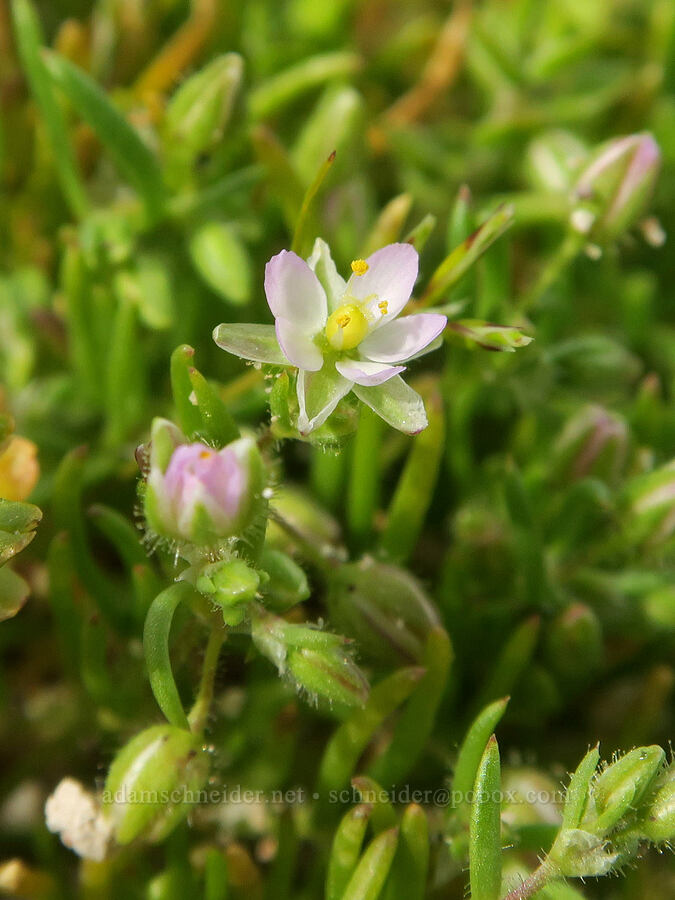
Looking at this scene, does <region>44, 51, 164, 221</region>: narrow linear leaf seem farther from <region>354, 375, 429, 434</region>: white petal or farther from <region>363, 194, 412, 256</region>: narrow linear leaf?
<region>354, 375, 429, 434</region>: white petal

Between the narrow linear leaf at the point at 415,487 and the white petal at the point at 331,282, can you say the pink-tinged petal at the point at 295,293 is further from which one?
the narrow linear leaf at the point at 415,487

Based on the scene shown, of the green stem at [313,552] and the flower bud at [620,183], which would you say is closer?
the green stem at [313,552]

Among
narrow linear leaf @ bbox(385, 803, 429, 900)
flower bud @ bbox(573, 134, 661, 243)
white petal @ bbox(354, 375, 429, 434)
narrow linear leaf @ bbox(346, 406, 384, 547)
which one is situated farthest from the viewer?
flower bud @ bbox(573, 134, 661, 243)

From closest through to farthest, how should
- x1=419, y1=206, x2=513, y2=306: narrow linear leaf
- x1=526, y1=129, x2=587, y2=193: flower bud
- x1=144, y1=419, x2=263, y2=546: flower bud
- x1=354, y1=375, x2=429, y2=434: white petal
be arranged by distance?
x1=144, y1=419, x2=263, y2=546: flower bud
x1=354, y1=375, x2=429, y2=434: white petal
x1=419, y1=206, x2=513, y2=306: narrow linear leaf
x1=526, y1=129, x2=587, y2=193: flower bud

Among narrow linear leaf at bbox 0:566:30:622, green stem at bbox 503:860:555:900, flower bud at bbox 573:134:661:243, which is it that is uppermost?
narrow linear leaf at bbox 0:566:30:622

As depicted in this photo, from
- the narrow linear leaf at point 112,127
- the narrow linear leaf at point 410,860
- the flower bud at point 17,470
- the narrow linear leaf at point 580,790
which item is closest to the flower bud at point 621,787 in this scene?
the narrow linear leaf at point 580,790

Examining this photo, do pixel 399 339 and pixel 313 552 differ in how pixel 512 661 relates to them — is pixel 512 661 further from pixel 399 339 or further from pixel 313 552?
pixel 399 339

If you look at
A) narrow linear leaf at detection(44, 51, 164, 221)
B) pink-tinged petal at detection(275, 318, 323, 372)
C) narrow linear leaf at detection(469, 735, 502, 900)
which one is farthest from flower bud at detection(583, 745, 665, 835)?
narrow linear leaf at detection(44, 51, 164, 221)
